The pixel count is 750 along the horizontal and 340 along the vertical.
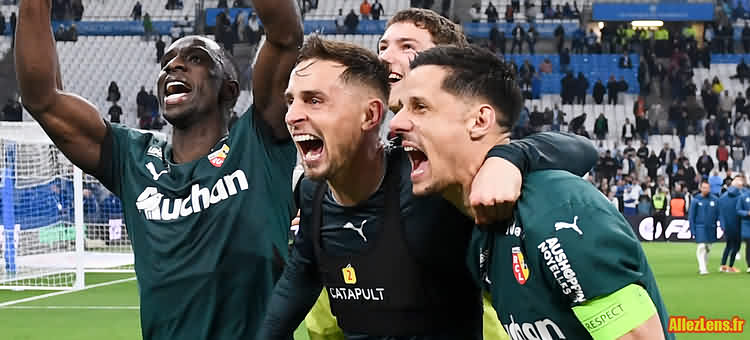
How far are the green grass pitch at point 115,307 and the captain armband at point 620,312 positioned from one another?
7.62 metres

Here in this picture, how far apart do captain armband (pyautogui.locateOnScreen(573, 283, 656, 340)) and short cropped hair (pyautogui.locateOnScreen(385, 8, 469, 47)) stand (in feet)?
6.05

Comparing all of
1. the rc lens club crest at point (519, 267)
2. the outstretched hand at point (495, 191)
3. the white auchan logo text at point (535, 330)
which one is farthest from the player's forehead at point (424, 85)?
the white auchan logo text at point (535, 330)

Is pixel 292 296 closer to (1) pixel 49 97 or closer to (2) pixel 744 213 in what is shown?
(1) pixel 49 97

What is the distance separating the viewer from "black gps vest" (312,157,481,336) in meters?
3.13

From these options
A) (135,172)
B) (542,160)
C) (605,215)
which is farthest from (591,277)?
(135,172)

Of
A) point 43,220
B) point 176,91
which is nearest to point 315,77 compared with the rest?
point 176,91

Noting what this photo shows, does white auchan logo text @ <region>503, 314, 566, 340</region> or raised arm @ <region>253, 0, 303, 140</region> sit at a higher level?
raised arm @ <region>253, 0, 303, 140</region>

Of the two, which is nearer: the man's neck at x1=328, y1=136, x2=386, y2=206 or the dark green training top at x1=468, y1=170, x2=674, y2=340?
the dark green training top at x1=468, y1=170, x2=674, y2=340

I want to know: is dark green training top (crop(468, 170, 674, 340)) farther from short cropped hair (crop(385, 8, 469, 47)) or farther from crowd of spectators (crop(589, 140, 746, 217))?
crowd of spectators (crop(589, 140, 746, 217))

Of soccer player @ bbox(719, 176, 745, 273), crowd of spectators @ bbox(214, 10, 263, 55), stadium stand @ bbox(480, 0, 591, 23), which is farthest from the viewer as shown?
stadium stand @ bbox(480, 0, 591, 23)

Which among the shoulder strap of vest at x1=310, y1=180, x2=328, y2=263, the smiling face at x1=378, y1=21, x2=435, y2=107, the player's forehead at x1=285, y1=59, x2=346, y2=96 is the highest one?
the smiling face at x1=378, y1=21, x2=435, y2=107

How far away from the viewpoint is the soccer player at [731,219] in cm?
1841

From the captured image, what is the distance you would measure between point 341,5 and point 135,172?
119 ft

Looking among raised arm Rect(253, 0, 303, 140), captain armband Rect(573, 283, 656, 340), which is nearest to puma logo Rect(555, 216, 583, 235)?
captain armband Rect(573, 283, 656, 340)
